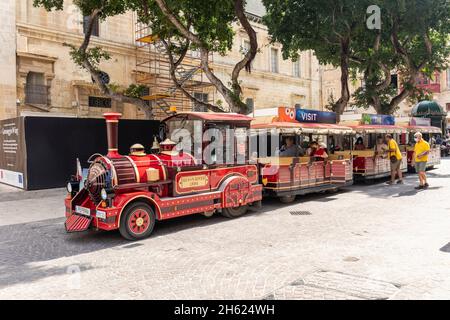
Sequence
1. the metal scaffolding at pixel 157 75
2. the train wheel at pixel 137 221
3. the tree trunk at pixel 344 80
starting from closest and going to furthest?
the train wheel at pixel 137 221 → the tree trunk at pixel 344 80 → the metal scaffolding at pixel 157 75

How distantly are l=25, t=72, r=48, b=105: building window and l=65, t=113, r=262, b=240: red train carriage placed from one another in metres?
14.0

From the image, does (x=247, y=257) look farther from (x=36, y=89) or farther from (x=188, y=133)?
(x=36, y=89)

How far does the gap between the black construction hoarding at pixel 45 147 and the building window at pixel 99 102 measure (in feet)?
23.3

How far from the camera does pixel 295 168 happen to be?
1188 centimetres

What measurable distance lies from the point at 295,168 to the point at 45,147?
9.17 m

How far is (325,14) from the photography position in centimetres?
1767

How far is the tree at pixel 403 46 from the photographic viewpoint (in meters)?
17.6

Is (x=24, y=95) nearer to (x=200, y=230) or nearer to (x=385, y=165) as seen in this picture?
(x=200, y=230)

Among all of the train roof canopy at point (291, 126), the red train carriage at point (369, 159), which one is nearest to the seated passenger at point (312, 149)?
the train roof canopy at point (291, 126)

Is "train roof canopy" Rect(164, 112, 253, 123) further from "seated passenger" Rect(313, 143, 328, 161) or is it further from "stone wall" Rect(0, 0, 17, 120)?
"stone wall" Rect(0, 0, 17, 120)

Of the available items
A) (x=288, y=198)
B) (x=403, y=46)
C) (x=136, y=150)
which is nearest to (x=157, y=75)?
(x=403, y=46)

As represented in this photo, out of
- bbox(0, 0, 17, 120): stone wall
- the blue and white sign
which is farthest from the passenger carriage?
bbox(0, 0, 17, 120): stone wall

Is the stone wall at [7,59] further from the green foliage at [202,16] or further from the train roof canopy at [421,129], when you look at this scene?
the train roof canopy at [421,129]
